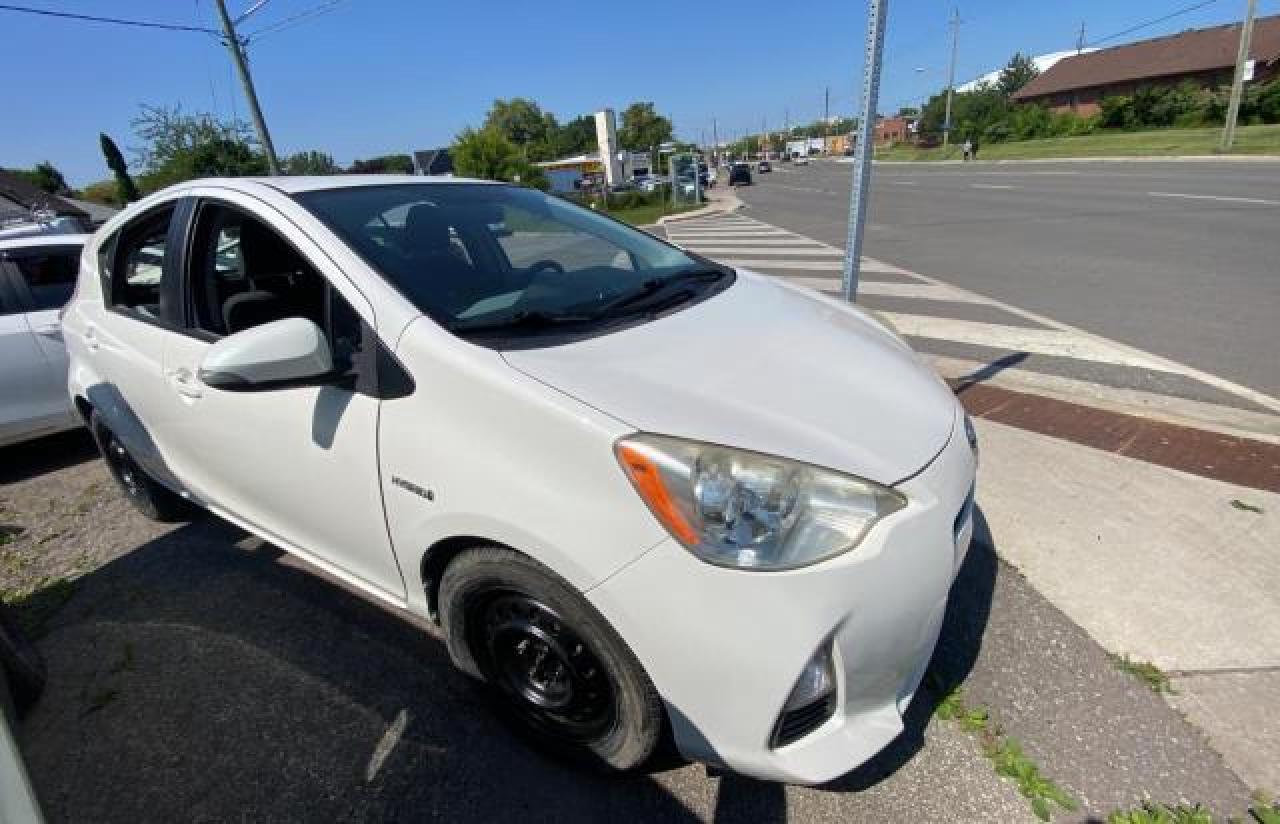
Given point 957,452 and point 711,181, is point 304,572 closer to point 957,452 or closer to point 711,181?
point 957,452

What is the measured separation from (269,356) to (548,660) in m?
1.12

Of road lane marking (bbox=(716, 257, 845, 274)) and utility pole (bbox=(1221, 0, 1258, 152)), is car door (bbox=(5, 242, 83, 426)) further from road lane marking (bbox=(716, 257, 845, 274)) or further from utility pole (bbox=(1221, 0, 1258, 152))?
utility pole (bbox=(1221, 0, 1258, 152))

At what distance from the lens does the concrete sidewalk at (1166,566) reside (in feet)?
6.45

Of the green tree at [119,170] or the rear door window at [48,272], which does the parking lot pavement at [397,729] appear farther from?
the green tree at [119,170]

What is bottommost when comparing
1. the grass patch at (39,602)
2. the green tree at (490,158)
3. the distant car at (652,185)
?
the grass patch at (39,602)

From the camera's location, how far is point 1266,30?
1809 inches

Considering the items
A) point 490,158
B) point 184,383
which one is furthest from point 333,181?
point 490,158

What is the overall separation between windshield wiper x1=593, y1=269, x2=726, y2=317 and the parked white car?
161 inches

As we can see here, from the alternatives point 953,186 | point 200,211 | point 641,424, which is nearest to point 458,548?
point 641,424

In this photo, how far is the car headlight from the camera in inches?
55.9

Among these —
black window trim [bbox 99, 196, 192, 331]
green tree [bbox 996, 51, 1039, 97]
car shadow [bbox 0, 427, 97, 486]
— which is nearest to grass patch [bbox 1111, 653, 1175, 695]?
black window trim [bbox 99, 196, 192, 331]

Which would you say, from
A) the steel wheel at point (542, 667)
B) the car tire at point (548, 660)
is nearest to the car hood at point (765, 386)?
the car tire at point (548, 660)

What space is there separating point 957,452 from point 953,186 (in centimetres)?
2336

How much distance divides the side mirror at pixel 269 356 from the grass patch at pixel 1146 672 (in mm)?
2631
